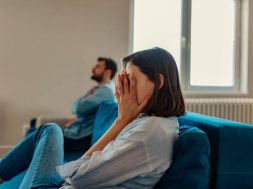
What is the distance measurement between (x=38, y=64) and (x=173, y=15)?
1766 mm

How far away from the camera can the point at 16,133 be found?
347 centimetres

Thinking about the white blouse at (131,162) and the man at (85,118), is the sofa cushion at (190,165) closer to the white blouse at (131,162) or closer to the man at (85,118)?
the white blouse at (131,162)

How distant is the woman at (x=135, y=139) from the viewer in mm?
1020

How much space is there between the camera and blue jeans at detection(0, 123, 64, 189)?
1310mm

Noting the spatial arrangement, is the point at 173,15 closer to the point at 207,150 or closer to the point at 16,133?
the point at 16,133

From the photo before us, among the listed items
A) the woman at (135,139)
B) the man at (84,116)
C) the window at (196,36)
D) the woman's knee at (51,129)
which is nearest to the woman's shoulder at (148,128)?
the woman at (135,139)

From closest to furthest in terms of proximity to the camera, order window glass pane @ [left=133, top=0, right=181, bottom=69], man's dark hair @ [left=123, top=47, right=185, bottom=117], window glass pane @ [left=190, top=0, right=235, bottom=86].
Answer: man's dark hair @ [left=123, top=47, right=185, bottom=117] → window glass pane @ [left=133, top=0, right=181, bottom=69] → window glass pane @ [left=190, top=0, right=235, bottom=86]

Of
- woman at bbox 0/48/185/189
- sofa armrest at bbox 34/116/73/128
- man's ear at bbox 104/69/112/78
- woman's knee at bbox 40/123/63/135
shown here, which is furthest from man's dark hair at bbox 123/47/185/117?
sofa armrest at bbox 34/116/73/128

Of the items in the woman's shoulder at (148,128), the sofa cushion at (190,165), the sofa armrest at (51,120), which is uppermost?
the woman's shoulder at (148,128)

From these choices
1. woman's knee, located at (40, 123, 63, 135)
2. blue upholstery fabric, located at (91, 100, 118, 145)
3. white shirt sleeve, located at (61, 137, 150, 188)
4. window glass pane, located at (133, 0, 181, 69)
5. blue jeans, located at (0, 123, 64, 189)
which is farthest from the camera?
window glass pane, located at (133, 0, 181, 69)

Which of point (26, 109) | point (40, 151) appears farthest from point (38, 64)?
point (40, 151)

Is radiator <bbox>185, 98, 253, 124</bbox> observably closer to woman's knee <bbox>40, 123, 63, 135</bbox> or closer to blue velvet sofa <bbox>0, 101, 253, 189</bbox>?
woman's knee <bbox>40, 123, 63, 135</bbox>

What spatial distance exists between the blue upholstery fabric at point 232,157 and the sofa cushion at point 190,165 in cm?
4

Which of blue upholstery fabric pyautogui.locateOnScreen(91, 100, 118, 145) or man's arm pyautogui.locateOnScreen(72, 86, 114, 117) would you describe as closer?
blue upholstery fabric pyautogui.locateOnScreen(91, 100, 118, 145)
